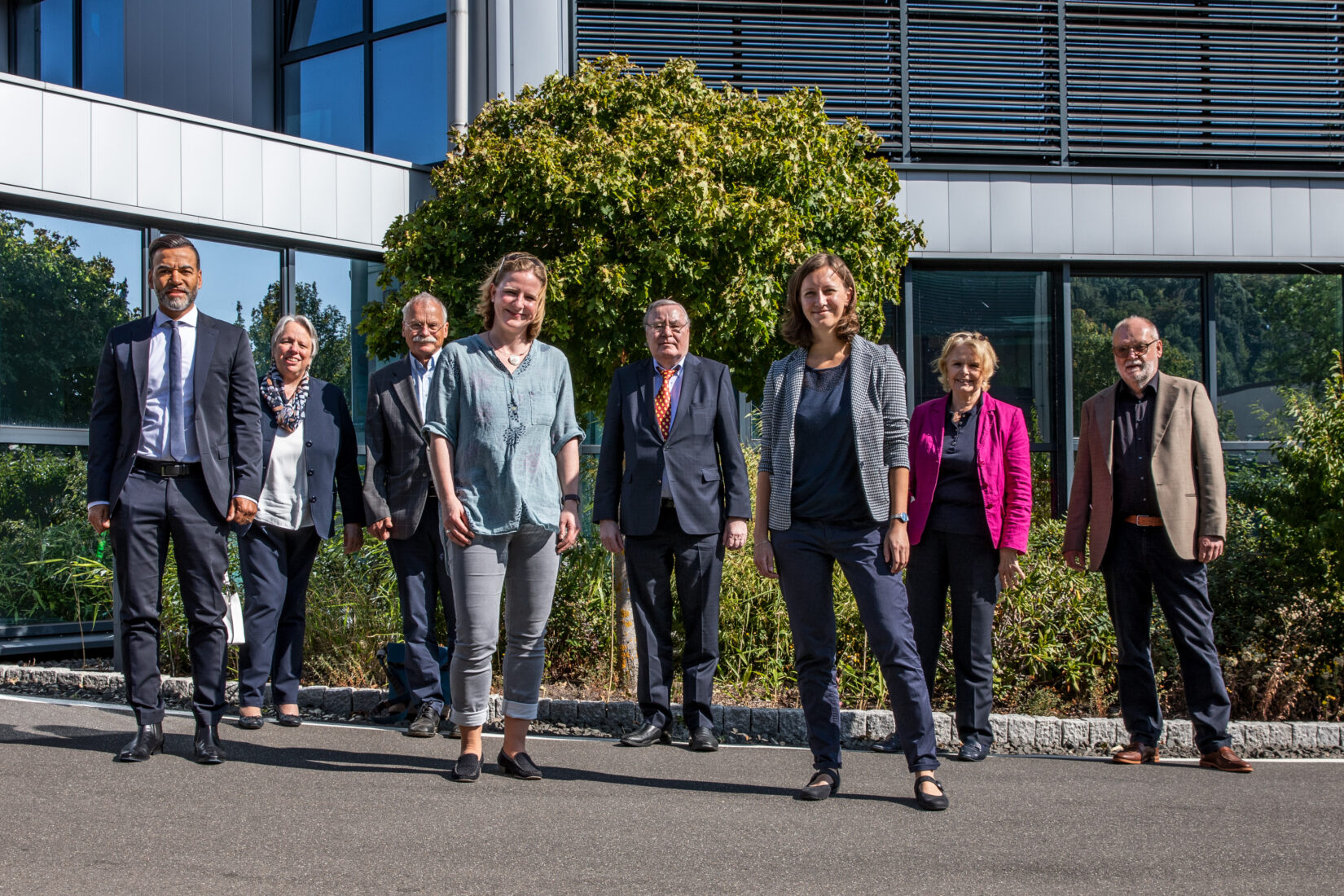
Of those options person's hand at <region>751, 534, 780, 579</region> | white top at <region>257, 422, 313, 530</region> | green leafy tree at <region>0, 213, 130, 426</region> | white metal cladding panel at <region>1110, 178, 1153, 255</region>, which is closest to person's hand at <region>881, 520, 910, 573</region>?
person's hand at <region>751, 534, 780, 579</region>

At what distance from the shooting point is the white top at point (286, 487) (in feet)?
20.4

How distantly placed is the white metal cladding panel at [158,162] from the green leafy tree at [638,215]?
11.9 feet

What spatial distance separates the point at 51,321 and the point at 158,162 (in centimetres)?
159

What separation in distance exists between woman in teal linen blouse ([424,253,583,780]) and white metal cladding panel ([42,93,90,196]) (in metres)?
6.31

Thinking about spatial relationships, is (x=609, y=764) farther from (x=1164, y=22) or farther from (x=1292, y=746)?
(x=1164, y=22)

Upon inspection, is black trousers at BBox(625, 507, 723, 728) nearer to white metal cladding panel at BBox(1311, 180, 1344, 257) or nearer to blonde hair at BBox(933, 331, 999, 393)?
blonde hair at BBox(933, 331, 999, 393)

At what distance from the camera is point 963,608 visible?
18.8 feet

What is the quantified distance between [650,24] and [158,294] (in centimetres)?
797

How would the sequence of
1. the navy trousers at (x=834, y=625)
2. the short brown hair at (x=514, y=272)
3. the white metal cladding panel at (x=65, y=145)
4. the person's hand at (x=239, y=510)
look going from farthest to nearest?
the white metal cladding panel at (x=65, y=145)
the person's hand at (x=239, y=510)
the short brown hair at (x=514, y=272)
the navy trousers at (x=834, y=625)

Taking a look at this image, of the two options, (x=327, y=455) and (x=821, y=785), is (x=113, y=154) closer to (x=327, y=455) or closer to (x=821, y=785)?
(x=327, y=455)

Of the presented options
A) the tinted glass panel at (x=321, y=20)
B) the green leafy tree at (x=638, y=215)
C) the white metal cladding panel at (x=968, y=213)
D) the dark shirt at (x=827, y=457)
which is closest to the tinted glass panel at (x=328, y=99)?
the tinted glass panel at (x=321, y=20)

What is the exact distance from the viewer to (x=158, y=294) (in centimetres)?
532

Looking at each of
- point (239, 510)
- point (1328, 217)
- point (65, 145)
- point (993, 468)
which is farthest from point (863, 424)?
point (1328, 217)

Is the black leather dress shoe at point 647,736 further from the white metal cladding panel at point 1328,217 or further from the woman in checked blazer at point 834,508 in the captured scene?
the white metal cladding panel at point 1328,217
